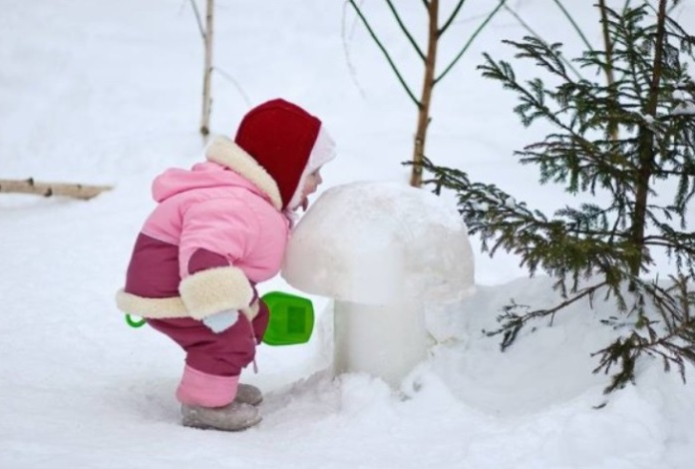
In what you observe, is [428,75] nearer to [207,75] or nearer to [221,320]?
[221,320]

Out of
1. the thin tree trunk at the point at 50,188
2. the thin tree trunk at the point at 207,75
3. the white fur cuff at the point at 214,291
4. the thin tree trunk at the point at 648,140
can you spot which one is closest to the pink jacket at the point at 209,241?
the white fur cuff at the point at 214,291

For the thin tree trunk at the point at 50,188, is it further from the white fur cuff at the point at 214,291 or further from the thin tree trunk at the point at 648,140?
the thin tree trunk at the point at 648,140

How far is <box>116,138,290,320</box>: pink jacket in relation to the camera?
116 inches

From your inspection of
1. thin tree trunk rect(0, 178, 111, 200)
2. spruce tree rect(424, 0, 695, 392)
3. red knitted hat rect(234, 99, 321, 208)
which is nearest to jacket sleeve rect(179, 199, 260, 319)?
red knitted hat rect(234, 99, 321, 208)

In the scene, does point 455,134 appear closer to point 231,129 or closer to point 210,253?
point 231,129

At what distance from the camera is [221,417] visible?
3113 mm

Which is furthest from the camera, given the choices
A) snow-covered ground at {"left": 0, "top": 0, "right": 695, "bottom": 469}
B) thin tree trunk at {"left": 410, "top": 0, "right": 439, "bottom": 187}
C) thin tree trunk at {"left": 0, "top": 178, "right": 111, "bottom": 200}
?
thin tree trunk at {"left": 0, "top": 178, "right": 111, "bottom": 200}

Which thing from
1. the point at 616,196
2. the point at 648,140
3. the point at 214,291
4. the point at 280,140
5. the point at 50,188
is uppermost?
the point at 648,140

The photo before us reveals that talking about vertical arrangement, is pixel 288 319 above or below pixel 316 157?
below

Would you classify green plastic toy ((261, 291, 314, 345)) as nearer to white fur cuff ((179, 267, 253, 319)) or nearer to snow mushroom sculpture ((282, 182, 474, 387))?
snow mushroom sculpture ((282, 182, 474, 387))

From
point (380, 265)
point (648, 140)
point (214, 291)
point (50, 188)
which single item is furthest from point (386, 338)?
point (50, 188)

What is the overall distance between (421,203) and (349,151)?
3668 millimetres

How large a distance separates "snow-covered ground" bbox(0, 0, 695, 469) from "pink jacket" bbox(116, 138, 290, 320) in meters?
0.38

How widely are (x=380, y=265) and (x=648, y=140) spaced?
102 centimetres
